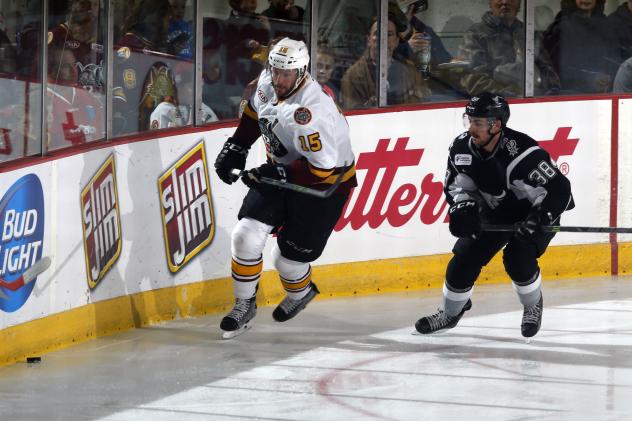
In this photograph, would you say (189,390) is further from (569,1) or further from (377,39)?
(569,1)

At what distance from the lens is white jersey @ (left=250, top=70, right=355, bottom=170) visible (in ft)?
18.2

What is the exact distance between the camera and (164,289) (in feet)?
20.3

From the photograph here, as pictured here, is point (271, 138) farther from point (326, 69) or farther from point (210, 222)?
point (326, 69)

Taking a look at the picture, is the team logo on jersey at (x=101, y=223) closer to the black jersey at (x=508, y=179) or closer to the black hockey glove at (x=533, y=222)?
the black jersey at (x=508, y=179)

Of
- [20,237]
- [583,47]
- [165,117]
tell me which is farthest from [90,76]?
[583,47]

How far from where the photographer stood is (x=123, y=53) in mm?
6031

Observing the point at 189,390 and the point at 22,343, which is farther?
the point at 22,343

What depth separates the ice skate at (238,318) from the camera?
229 inches

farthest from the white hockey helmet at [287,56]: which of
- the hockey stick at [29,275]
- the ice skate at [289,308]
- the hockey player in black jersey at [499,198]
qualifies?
the hockey stick at [29,275]

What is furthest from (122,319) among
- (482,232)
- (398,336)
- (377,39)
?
(377,39)

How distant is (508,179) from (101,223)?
1698 millimetres

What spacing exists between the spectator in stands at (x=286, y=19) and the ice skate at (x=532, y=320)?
199cm

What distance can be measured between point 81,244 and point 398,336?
4.59 feet

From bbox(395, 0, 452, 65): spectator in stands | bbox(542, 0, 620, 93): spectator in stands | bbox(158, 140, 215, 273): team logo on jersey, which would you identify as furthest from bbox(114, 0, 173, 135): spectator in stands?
bbox(542, 0, 620, 93): spectator in stands
